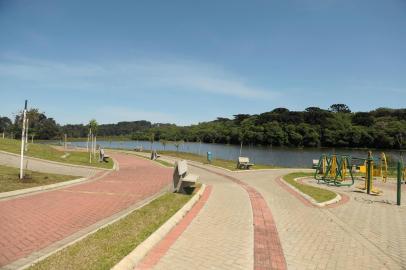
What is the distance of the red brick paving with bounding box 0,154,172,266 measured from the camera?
253 inches

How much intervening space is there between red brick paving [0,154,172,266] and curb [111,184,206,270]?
1.62 metres

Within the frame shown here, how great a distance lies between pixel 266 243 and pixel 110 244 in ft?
9.42

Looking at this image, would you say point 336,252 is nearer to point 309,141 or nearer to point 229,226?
point 229,226

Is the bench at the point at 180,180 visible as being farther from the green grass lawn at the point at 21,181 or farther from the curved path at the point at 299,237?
the green grass lawn at the point at 21,181

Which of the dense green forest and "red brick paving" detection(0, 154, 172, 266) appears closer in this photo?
"red brick paving" detection(0, 154, 172, 266)

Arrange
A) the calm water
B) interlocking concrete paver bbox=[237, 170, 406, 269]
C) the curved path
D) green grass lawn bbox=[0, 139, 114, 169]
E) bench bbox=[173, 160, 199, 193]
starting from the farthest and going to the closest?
1. the calm water
2. green grass lawn bbox=[0, 139, 114, 169]
3. bench bbox=[173, 160, 199, 193]
4. interlocking concrete paver bbox=[237, 170, 406, 269]
5. the curved path

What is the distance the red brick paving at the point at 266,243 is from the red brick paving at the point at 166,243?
1518mm

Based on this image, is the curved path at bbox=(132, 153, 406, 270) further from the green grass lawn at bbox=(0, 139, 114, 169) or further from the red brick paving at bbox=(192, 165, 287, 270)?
the green grass lawn at bbox=(0, 139, 114, 169)

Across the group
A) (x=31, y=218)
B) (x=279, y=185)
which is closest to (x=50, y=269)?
(x=31, y=218)

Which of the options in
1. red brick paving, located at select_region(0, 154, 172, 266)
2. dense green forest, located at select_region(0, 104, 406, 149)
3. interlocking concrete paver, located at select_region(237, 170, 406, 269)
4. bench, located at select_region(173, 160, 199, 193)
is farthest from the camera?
dense green forest, located at select_region(0, 104, 406, 149)

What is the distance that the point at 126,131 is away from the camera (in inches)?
7170

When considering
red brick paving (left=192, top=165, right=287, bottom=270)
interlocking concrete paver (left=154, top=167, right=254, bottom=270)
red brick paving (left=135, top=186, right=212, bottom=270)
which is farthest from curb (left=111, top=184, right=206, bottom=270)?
red brick paving (left=192, top=165, right=287, bottom=270)

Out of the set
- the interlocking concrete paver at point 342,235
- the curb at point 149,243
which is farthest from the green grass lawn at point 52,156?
the curb at point 149,243

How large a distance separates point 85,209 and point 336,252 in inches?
237
